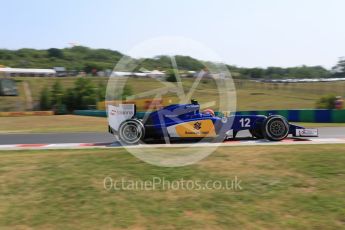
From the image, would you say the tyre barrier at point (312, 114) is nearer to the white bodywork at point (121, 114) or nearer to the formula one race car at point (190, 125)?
the formula one race car at point (190, 125)

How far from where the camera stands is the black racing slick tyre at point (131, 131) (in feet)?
42.3

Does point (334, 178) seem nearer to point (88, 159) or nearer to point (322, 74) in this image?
point (88, 159)

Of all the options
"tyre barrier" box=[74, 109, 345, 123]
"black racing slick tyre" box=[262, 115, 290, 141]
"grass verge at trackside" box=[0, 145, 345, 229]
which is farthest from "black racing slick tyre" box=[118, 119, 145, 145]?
"tyre barrier" box=[74, 109, 345, 123]

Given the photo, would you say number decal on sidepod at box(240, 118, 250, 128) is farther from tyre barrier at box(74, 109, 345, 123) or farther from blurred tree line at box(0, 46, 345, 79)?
blurred tree line at box(0, 46, 345, 79)

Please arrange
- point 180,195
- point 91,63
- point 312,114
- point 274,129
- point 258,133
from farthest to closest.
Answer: point 91,63 < point 312,114 < point 258,133 < point 274,129 < point 180,195

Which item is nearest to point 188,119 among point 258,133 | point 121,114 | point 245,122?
point 245,122

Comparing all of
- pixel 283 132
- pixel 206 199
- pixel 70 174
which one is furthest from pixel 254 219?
pixel 283 132

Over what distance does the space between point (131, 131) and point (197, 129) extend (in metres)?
2.07

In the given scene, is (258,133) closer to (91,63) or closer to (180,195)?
(180,195)

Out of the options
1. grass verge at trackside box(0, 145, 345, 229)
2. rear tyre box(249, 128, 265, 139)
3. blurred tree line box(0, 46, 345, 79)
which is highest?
blurred tree line box(0, 46, 345, 79)

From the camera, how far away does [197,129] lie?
41.6 ft

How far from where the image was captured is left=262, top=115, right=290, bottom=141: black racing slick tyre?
503 inches

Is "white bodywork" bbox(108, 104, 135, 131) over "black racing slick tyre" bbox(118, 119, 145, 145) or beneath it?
over

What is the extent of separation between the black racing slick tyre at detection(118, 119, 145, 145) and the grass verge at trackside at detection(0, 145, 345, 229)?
325cm
